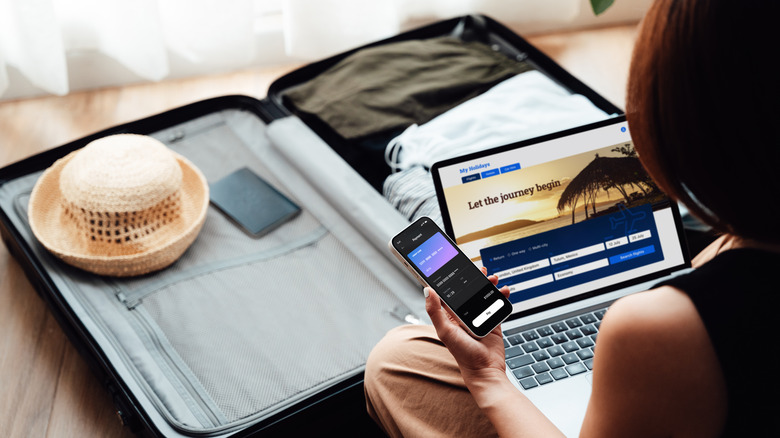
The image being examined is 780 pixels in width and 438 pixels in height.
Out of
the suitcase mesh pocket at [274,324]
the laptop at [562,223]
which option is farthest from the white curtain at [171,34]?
the laptop at [562,223]

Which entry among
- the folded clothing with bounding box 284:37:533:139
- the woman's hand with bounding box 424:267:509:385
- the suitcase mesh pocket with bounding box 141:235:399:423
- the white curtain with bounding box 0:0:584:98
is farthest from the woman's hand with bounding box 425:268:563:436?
the white curtain with bounding box 0:0:584:98

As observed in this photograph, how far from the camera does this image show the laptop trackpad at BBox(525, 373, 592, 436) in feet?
2.67

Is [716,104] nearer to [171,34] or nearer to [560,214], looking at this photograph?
[560,214]

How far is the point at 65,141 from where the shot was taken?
1.75 meters

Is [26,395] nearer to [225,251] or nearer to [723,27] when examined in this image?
[225,251]

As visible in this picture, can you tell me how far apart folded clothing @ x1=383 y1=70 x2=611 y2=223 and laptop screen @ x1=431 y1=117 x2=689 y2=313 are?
0.34 m

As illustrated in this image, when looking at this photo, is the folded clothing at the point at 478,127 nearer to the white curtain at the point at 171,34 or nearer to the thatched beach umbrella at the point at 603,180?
the thatched beach umbrella at the point at 603,180

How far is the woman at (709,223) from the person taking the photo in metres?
0.51

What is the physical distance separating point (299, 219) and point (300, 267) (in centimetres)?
13

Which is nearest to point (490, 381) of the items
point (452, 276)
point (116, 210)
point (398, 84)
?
point (452, 276)

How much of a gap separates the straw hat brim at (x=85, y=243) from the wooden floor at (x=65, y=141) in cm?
21

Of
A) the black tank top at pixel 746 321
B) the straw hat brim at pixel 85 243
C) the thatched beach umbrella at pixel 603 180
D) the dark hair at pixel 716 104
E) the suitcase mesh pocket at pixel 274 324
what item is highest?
the dark hair at pixel 716 104

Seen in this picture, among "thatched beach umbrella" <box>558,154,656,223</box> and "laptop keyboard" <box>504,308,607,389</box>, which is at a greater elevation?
"thatched beach umbrella" <box>558,154,656,223</box>

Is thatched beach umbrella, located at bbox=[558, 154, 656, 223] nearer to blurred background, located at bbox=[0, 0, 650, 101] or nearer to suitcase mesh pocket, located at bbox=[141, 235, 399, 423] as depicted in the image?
suitcase mesh pocket, located at bbox=[141, 235, 399, 423]
